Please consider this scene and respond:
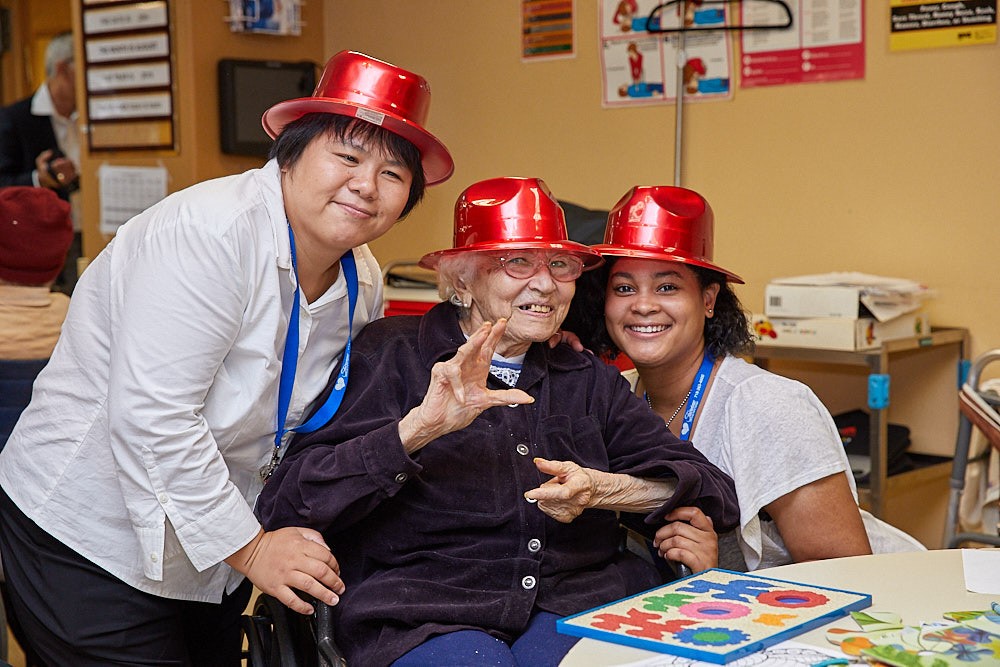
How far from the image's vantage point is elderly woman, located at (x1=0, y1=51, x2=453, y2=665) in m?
1.76

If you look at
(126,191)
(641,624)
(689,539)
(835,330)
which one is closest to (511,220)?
(689,539)

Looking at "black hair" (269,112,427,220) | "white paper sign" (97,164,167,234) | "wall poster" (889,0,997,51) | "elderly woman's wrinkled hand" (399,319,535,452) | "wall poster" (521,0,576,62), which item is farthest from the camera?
"white paper sign" (97,164,167,234)

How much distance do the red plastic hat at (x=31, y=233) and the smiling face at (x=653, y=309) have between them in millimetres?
1645

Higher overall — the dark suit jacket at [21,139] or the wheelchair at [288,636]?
the dark suit jacket at [21,139]

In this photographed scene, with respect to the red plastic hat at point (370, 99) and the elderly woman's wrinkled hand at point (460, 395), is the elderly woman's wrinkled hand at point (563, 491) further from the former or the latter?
the red plastic hat at point (370, 99)

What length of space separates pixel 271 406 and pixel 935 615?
109 cm

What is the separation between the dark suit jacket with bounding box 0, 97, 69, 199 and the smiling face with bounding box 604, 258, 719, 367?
3.42 meters

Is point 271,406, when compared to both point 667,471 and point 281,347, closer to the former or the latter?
point 281,347

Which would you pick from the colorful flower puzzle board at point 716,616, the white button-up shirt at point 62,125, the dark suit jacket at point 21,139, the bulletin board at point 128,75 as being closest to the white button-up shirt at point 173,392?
the colorful flower puzzle board at point 716,616

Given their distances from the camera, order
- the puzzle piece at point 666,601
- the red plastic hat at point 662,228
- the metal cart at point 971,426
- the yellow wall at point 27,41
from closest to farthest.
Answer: the puzzle piece at point 666,601 → the red plastic hat at point 662,228 → the metal cart at point 971,426 → the yellow wall at point 27,41

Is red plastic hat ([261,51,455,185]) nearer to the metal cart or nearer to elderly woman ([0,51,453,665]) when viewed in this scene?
elderly woman ([0,51,453,665])

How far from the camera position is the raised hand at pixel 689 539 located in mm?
1982

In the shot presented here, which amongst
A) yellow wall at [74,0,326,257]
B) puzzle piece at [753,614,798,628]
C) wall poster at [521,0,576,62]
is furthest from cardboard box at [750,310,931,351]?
yellow wall at [74,0,326,257]

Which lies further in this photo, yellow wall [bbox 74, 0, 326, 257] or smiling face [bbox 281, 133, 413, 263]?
yellow wall [bbox 74, 0, 326, 257]
